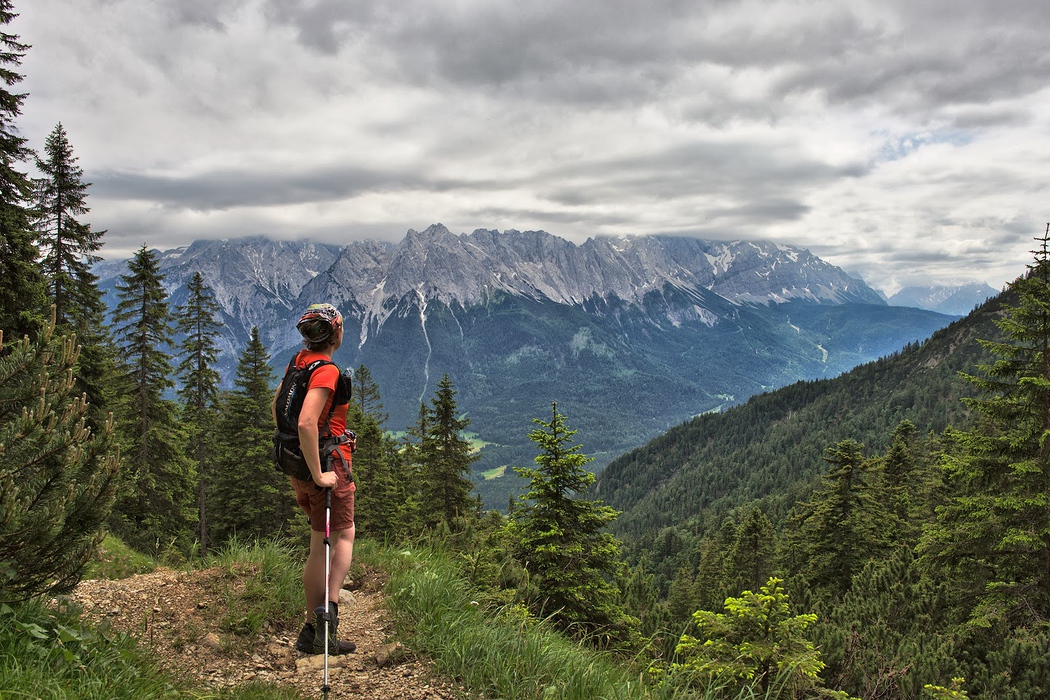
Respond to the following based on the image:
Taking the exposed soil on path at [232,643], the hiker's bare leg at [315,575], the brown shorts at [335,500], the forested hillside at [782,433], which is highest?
the brown shorts at [335,500]

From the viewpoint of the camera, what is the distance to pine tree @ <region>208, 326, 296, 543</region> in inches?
1002

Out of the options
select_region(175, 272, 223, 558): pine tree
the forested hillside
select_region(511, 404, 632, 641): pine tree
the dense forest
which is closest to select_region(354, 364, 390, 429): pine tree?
the dense forest

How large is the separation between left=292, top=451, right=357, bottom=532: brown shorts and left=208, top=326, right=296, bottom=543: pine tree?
22.6m

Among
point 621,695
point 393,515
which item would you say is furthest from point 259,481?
point 621,695

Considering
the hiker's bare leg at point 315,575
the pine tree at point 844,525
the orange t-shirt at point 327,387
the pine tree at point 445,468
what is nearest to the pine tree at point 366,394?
the pine tree at point 445,468

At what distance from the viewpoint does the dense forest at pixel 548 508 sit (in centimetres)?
361

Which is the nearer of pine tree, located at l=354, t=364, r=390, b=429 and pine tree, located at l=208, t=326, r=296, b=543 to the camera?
pine tree, located at l=208, t=326, r=296, b=543

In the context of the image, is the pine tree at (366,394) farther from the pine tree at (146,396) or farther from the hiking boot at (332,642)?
the hiking boot at (332,642)

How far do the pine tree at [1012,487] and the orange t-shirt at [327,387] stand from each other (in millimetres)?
14183

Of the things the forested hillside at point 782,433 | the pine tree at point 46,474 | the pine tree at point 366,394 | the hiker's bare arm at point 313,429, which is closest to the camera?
the pine tree at point 46,474

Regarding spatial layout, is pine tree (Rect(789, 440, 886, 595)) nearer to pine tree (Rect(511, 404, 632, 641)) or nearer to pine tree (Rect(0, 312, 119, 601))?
pine tree (Rect(511, 404, 632, 641))

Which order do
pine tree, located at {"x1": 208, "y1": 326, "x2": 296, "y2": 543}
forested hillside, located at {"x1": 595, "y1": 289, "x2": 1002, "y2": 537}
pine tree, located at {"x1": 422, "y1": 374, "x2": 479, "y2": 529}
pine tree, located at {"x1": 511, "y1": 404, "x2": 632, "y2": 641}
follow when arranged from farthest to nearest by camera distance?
forested hillside, located at {"x1": 595, "y1": 289, "x2": 1002, "y2": 537}, pine tree, located at {"x1": 208, "y1": 326, "x2": 296, "y2": 543}, pine tree, located at {"x1": 422, "y1": 374, "x2": 479, "y2": 529}, pine tree, located at {"x1": 511, "y1": 404, "x2": 632, "y2": 641}

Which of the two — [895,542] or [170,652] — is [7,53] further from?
[895,542]

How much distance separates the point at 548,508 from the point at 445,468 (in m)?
10.4
